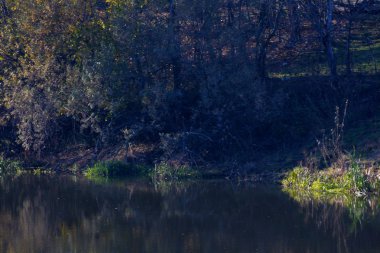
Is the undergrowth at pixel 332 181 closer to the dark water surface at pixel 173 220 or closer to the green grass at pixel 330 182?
the green grass at pixel 330 182

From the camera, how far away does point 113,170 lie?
2641 centimetres

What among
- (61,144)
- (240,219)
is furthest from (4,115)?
(240,219)

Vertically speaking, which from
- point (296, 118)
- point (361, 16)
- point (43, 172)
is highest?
point (361, 16)

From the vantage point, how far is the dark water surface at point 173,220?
15.8 metres

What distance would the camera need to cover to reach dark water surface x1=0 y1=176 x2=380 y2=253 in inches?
622

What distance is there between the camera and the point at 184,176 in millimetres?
25438

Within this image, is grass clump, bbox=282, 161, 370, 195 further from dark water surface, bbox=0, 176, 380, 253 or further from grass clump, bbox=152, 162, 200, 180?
grass clump, bbox=152, 162, 200, 180

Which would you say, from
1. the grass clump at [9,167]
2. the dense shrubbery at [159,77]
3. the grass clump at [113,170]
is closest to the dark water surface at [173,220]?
the grass clump at [113,170]

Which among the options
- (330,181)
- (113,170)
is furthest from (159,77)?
(330,181)

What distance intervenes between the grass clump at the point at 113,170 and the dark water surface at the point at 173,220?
50.7 inches

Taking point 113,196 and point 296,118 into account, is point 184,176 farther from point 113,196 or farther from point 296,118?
point 296,118

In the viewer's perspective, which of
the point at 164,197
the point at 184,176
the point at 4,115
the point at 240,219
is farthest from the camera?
the point at 4,115

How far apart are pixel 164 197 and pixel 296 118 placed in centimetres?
780

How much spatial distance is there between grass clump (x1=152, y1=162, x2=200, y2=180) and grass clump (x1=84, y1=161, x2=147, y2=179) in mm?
987
